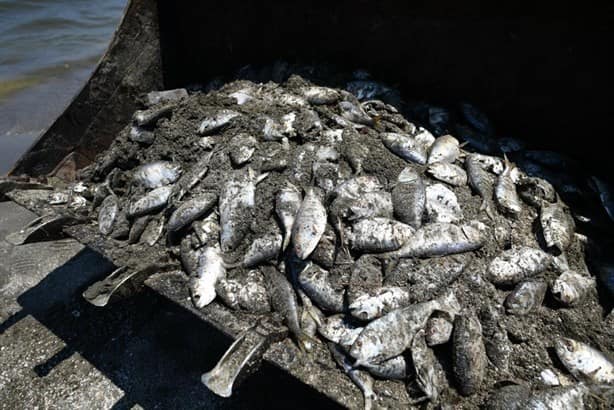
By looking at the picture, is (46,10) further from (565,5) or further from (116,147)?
(565,5)

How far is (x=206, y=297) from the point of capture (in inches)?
95.7

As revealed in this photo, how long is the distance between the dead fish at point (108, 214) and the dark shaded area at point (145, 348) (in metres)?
0.91

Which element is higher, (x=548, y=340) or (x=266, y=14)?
(x=266, y=14)

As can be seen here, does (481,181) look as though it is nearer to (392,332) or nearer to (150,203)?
(392,332)

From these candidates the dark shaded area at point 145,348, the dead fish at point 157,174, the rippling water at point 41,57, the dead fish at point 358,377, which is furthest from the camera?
the rippling water at point 41,57

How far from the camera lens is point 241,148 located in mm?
3092

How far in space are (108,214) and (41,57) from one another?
9353mm

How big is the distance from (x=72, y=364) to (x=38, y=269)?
4.57 feet

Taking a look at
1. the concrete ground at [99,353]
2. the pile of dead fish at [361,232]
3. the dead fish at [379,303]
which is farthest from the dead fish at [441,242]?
the concrete ground at [99,353]

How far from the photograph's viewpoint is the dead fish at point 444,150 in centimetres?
311

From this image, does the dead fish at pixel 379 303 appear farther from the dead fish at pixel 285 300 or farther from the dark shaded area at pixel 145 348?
the dark shaded area at pixel 145 348

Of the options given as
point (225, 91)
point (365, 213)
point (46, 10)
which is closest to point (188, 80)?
point (225, 91)

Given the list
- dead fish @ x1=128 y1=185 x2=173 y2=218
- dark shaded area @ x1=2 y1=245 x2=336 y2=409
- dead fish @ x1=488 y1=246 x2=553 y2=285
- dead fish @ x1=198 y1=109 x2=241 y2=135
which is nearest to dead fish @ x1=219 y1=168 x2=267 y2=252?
dead fish @ x1=128 y1=185 x2=173 y2=218

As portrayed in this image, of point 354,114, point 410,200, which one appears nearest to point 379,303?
point 410,200
